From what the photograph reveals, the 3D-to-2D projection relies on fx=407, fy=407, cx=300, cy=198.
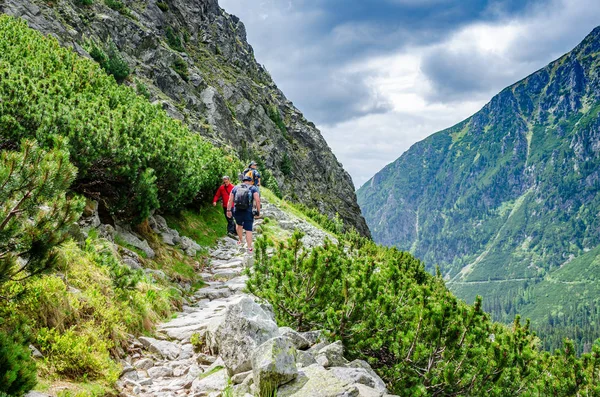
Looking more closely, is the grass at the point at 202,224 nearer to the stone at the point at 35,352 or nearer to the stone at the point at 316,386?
the stone at the point at 35,352

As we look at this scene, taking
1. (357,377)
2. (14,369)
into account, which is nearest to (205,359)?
(357,377)

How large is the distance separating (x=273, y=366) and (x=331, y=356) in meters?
1.51

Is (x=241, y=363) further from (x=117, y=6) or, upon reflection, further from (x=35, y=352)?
(x=117, y=6)

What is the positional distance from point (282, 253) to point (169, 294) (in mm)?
3394

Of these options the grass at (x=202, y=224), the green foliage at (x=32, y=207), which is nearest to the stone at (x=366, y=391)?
the green foliage at (x=32, y=207)

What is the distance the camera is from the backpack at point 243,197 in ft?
48.6

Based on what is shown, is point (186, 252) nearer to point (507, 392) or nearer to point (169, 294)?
point (169, 294)

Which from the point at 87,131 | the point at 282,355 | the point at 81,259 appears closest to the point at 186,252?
the point at 87,131

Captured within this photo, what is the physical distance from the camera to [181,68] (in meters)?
60.8

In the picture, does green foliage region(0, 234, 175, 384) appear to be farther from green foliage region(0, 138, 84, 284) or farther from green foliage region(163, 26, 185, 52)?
green foliage region(163, 26, 185, 52)

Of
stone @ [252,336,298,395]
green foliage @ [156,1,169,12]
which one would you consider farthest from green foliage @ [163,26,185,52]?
stone @ [252,336,298,395]

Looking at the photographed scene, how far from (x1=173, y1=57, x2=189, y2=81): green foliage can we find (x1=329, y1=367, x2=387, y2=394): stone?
59.4 meters

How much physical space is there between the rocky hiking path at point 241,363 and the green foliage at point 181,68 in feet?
184

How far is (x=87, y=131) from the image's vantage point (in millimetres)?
9609
